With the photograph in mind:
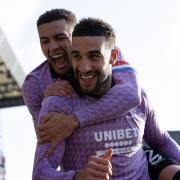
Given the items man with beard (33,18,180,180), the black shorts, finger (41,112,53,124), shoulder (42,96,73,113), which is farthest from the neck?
the black shorts

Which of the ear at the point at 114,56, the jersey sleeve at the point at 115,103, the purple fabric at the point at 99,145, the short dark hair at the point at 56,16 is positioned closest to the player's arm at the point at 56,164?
the purple fabric at the point at 99,145

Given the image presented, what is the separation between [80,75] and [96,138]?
30cm

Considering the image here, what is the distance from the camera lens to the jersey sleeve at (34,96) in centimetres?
354

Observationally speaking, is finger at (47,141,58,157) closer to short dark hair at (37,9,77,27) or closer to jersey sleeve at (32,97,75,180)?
jersey sleeve at (32,97,75,180)

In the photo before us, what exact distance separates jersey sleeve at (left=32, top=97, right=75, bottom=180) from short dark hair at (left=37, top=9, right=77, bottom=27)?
779mm

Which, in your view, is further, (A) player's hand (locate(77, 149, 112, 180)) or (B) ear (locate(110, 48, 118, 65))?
(B) ear (locate(110, 48, 118, 65))

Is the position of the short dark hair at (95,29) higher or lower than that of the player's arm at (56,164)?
higher

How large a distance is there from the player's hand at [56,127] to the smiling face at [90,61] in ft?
0.57

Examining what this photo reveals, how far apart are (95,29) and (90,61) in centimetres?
19

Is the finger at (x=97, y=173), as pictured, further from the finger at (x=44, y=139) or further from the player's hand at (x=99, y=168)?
the finger at (x=44, y=139)

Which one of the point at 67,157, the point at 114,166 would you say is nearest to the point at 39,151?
the point at 67,157

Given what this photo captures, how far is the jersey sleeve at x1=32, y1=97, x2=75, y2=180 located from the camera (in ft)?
8.93

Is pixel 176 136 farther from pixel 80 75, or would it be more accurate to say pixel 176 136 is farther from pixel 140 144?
pixel 80 75

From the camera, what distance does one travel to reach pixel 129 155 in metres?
2.98
